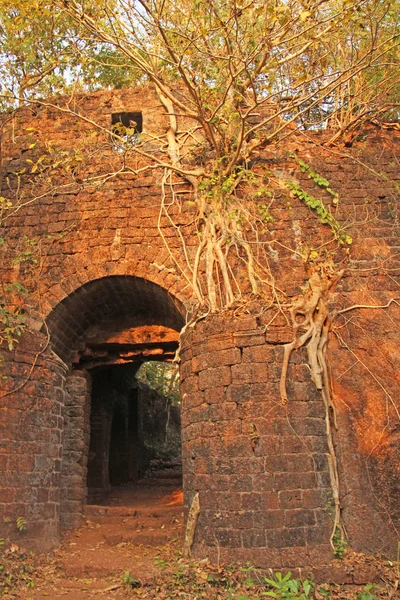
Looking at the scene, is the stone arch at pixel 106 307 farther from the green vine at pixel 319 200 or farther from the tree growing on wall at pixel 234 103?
the green vine at pixel 319 200

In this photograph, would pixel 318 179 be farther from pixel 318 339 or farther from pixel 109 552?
pixel 109 552

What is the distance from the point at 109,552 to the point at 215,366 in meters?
2.76

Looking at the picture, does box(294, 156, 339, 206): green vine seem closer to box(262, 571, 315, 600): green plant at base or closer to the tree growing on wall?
the tree growing on wall

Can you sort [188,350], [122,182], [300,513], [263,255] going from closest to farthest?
→ [300,513] < [188,350] < [263,255] < [122,182]

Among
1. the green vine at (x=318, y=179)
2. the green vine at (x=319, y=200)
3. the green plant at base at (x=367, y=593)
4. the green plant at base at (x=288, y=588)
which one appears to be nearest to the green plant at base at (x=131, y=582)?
the green plant at base at (x=288, y=588)

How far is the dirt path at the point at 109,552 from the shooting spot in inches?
211

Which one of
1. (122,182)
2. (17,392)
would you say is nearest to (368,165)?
(122,182)

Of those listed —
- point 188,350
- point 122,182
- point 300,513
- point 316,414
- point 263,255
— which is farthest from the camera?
point 122,182

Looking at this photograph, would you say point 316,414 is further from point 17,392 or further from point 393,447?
point 17,392

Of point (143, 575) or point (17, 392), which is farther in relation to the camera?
point (17, 392)

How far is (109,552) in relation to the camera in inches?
260

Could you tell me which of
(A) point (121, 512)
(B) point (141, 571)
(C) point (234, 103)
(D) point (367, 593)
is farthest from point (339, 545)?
(C) point (234, 103)

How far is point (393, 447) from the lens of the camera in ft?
19.3

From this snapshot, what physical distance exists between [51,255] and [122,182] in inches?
56.5
